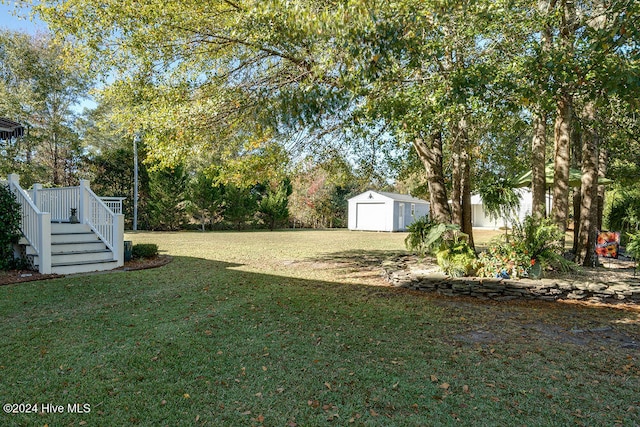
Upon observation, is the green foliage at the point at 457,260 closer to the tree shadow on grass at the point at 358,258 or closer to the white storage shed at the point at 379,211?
the tree shadow on grass at the point at 358,258

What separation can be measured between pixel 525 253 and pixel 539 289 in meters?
0.70

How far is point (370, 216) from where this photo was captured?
2430cm

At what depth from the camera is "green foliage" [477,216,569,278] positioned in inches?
243

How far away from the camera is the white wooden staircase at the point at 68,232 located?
23.2 ft

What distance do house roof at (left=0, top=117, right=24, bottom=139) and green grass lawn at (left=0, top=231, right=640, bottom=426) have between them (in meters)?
3.31

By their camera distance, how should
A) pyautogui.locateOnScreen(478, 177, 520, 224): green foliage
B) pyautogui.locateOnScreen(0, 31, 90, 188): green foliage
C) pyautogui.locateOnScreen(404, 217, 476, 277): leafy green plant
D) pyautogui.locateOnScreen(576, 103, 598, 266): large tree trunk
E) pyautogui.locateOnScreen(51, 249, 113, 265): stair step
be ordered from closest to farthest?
1. pyautogui.locateOnScreen(404, 217, 476, 277): leafy green plant
2. pyautogui.locateOnScreen(478, 177, 520, 224): green foliage
3. pyautogui.locateOnScreen(576, 103, 598, 266): large tree trunk
4. pyautogui.locateOnScreen(51, 249, 113, 265): stair step
5. pyautogui.locateOnScreen(0, 31, 90, 188): green foliage

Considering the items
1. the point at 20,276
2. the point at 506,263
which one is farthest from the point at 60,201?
the point at 506,263

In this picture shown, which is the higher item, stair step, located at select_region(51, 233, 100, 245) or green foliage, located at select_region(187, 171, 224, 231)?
green foliage, located at select_region(187, 171, 224, 231)

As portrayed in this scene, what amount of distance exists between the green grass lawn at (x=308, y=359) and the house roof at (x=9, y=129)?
331 centimetres

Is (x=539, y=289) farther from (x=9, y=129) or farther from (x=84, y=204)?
(x=9, y=129)

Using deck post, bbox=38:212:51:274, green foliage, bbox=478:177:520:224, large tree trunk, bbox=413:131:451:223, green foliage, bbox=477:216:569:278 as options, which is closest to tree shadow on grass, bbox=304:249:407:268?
large tree trunk, bbox=413:131:451:223

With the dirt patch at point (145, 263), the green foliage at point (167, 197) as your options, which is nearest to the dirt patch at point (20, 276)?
the dirt patch at point (145, 263)

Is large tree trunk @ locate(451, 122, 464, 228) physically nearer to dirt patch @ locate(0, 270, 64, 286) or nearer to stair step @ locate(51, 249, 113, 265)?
stair step @ locate(51, 249, 113, 265)

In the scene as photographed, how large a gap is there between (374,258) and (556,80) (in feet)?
23.9
